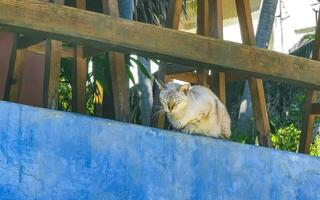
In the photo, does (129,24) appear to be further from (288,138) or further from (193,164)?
(288,138)

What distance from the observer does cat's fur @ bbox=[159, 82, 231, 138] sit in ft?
16.4

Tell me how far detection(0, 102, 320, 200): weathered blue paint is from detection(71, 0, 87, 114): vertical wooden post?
2.76 feet

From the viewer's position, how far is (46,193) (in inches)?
148

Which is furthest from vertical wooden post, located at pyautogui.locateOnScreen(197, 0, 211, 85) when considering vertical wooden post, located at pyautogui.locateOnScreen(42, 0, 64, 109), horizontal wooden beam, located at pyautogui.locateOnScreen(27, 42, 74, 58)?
vertical wooden post, located at pyautogui.locateOnScreen(42, 0, 64, 109)

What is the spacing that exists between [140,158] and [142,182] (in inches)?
5.8

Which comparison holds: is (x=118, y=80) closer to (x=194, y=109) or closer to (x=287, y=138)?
(x=194, y=109)

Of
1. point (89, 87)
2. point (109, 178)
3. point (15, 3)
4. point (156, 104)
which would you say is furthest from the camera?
point (89, 87)

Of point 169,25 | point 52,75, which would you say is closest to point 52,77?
point 52,75

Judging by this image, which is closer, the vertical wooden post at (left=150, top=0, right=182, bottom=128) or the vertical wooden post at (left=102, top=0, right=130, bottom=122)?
the vertical wooden post at (left=102, top=0, right=130, bottom=122)

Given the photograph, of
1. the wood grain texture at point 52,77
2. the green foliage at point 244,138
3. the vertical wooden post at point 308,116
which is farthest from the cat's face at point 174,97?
the green foliage at point 244,138

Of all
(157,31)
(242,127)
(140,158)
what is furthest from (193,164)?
(242,127)

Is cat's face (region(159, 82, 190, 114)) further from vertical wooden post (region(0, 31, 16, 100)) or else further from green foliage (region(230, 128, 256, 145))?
green foliage (region(230, 128, 256, 145))

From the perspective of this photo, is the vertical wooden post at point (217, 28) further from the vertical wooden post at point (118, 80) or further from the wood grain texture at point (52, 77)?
the wood grain texture at point (52, 77)

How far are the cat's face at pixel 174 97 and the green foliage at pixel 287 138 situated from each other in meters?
5.41
